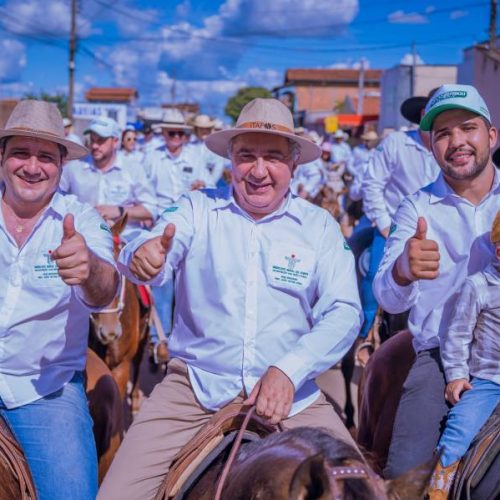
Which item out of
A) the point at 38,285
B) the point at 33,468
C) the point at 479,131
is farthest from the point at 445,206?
the point at 33,468

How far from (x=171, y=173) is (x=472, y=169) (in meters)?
6.69

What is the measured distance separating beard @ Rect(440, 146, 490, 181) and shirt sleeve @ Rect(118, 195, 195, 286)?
1.20 m

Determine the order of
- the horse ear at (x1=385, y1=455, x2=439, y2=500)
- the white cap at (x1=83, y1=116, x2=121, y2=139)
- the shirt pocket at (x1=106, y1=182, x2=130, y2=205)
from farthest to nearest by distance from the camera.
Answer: the shirt pocket at (x1=106, y1=182, x2=130, y2=205), the white cap at (x1=83, y1=116, x2=121, y2=139), the horse ear at (x1=385, y1=455, x2=439, y2=500)

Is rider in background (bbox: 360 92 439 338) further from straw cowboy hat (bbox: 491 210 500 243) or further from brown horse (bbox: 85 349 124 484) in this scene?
straw cowboy hat (bbox: 491 210 500 243)

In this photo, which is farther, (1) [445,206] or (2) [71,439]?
(1) [445,206]

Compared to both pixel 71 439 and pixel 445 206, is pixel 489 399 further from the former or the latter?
pixel 71 439

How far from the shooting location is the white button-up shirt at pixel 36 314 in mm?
3078

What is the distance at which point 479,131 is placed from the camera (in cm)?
336

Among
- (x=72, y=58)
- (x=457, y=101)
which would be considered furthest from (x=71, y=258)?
(x=72, y=58)

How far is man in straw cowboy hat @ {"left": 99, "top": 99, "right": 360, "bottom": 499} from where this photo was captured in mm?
2988

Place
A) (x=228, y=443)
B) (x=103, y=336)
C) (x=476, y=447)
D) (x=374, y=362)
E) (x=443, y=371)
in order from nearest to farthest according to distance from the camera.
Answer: (x=228, y=443) < (x=476, y=447) < (x=443, y=371) < (x=374, y=362) < (x=103, y=336)

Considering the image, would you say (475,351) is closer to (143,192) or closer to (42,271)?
(42,271)

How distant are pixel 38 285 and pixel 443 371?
1798 millimetres

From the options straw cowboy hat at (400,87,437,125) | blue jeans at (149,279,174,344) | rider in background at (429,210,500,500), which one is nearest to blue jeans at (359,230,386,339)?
straw cowboy hat at (400,87,437,125)
